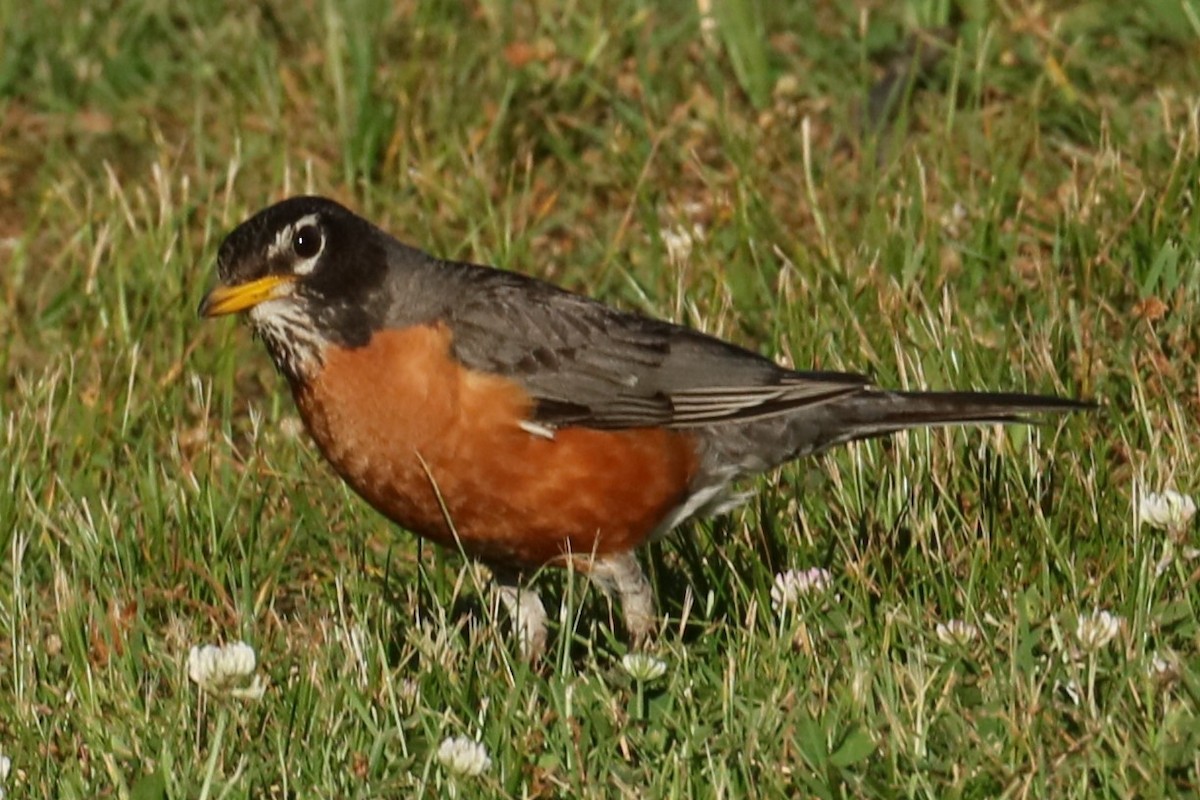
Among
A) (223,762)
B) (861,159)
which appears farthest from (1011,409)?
(861,159)

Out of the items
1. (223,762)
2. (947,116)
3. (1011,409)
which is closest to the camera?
(223,762)

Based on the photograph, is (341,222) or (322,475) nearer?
(341,222)

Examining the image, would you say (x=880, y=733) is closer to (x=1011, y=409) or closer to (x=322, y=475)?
(x=1011, y=409)

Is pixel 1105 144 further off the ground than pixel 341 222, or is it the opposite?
pixel 341 222

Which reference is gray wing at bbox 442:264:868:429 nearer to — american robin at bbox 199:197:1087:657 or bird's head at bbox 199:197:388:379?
american robin at bbox 199:197:1087:657

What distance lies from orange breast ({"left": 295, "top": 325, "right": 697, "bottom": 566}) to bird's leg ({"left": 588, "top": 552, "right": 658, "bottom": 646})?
0.03m

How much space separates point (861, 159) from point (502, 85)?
1.27m

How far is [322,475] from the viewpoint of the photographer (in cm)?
571

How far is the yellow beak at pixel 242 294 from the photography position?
4.77 m

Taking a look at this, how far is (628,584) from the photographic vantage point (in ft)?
16.4

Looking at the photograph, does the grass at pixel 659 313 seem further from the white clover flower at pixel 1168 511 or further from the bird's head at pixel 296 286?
the bird's head at pixel 296 286

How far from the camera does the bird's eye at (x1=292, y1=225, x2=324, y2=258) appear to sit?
488 cm

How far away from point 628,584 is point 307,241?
1.05 meters

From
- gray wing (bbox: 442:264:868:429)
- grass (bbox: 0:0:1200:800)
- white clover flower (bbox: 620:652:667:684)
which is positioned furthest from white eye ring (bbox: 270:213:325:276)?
white clover flower (bbox: 620:652:667:684)
